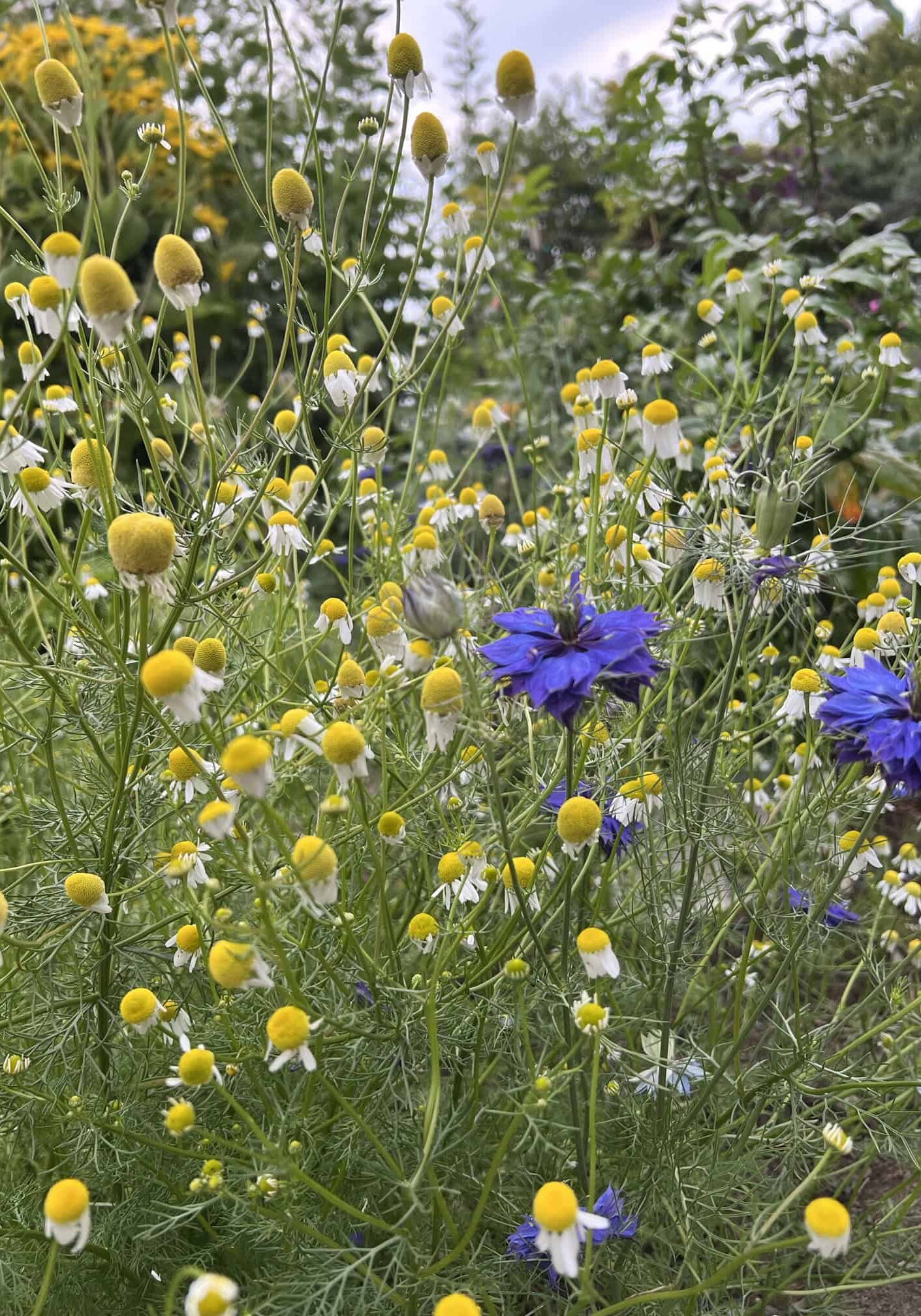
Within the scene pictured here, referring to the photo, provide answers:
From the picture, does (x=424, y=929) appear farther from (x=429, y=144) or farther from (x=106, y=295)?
(x=429, y=144)

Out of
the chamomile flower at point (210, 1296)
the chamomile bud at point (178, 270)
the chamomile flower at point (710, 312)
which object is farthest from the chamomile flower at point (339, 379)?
the chamomile flower at point (210, 1296)

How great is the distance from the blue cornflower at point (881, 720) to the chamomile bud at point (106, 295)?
65 cm

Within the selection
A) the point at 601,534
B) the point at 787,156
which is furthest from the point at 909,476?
the point at 787,156

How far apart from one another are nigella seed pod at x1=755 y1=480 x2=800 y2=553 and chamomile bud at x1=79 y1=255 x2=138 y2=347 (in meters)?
0.60

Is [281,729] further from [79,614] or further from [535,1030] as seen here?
[535,1030]

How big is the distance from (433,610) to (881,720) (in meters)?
0.39

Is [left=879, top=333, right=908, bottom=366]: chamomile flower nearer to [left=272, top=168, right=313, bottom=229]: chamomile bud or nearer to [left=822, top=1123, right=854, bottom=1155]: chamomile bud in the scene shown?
[left=272, top=168, right=313, bottom=229]: chamomile bud

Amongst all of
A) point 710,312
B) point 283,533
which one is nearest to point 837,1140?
point 283,533

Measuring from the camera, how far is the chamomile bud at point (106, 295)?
28.7 inches

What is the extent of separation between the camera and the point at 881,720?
887mm

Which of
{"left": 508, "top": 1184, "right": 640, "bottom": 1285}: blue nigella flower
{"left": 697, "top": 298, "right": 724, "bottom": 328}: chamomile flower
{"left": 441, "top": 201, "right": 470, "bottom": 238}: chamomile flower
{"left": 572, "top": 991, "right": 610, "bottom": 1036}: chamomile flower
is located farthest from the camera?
{"left": 697, "top": 298, "right": 724, "bottom": 328}: chamomile flower

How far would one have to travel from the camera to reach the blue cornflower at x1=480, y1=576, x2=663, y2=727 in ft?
2.61

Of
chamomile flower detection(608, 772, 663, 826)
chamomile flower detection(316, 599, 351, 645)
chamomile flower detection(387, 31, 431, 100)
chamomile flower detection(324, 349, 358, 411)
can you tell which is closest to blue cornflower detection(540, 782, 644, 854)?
chamomile flower detection(608, 772, 663, 826)

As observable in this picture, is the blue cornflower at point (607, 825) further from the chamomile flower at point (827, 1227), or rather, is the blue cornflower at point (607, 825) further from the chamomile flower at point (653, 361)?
the chamomile flower at point (653, 361)
